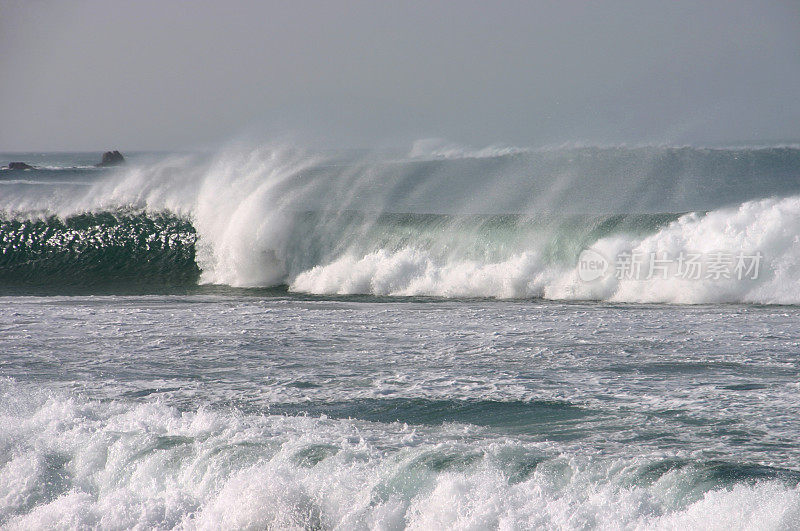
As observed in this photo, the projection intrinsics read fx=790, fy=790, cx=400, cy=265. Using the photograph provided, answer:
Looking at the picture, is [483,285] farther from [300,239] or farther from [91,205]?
[91,205]

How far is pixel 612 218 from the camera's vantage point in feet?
50.6

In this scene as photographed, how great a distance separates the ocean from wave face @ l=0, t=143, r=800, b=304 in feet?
0.21

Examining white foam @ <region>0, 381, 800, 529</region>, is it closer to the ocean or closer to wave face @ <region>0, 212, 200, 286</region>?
the ocean

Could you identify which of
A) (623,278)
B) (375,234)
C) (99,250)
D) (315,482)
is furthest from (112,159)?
Answer: (315,482)

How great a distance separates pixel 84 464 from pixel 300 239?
410 inches

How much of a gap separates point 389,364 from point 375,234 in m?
8.20

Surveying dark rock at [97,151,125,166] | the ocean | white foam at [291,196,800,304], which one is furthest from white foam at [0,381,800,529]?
dark rock at [97,151,125,166]

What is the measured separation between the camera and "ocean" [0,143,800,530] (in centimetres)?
455

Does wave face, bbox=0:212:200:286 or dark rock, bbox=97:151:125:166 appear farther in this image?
dark rock, bbox=97:151:125:166

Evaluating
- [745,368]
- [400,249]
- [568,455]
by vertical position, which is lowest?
[568,455]

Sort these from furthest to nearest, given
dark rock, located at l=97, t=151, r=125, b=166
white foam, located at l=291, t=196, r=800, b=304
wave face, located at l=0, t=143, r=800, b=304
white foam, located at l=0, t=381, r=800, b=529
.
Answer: dark rock, located at l=97, t=151, r=125, b=166 → wave face, located at l=0, t=143, r=800, b=304 → white foam, located at l=291, t=196, r=800, b=304 → white foam, located at l=0, t=381, r=800, b=529

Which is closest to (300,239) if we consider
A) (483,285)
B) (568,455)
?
(483,285)

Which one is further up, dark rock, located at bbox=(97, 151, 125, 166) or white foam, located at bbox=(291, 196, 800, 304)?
dark rock, located at bbox=(97, 151, 125, 166)

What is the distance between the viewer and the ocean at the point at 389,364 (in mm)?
4551
